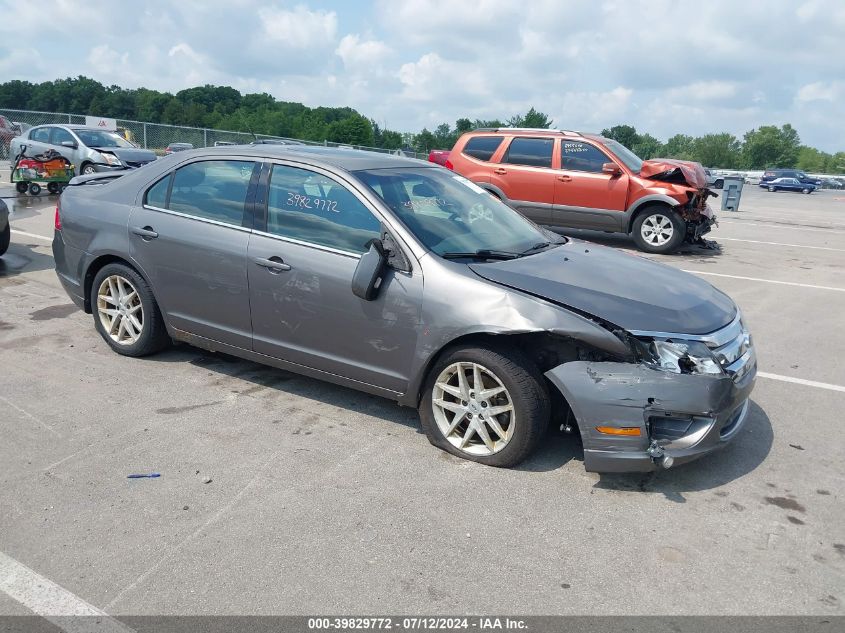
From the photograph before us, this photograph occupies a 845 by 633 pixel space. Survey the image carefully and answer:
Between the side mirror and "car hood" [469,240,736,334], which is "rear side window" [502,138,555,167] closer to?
"car hood" [469,240,736,334]

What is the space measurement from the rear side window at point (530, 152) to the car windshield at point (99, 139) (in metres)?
10.7

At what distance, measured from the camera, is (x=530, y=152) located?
40.5 feet

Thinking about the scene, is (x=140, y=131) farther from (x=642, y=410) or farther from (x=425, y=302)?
(x=642, y=410)

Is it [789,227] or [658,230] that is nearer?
[658,230]

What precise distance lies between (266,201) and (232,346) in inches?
39.6

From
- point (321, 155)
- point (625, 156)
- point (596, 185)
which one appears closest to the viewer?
point (321, 155)

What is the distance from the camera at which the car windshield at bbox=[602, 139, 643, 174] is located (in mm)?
11898

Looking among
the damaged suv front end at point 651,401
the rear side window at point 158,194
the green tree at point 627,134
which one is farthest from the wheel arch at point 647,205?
the green tree at point 627,134

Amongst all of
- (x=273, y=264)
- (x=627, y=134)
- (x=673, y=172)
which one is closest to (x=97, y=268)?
(x=273, y=264)

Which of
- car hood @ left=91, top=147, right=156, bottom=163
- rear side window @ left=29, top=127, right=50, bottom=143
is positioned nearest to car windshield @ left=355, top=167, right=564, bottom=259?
car hood @ left=91, top=147, right=156, bottom=163

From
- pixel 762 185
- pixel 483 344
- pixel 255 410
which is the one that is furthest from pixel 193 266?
pixel 762 185

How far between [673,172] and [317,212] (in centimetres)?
864

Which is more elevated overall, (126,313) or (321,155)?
(321,155)

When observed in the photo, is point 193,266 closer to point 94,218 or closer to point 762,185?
point 94,218
